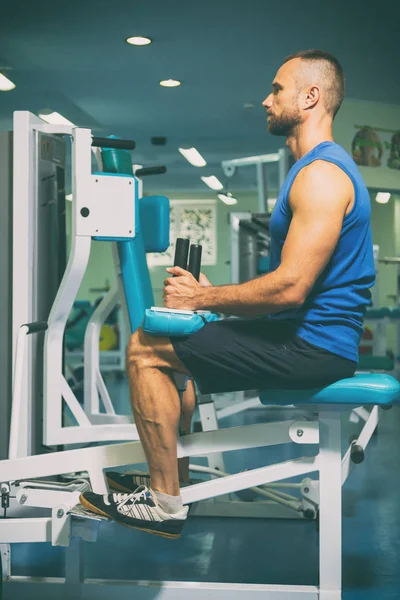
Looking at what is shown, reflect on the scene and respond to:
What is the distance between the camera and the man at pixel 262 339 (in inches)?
70.7

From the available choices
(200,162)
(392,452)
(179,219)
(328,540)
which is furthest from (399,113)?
(328,540)

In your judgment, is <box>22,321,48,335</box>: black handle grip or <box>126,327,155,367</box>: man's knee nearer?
<box>126,327,155,367</box>: man's knee

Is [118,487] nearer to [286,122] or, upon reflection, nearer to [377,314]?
[286,122]

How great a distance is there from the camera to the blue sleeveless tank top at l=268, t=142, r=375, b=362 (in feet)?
5.94

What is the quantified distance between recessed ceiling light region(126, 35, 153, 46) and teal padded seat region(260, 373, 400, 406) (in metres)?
4.79

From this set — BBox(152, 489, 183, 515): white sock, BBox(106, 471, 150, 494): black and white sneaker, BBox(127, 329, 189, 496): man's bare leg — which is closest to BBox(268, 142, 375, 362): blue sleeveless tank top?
BBox(127, 329, 189, 496): man's bare leg

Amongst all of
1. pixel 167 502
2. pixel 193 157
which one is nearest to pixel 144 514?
pixel 167 502

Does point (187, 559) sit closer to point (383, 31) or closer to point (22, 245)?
point (22, 245)

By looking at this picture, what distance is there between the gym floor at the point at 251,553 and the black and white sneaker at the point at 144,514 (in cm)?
45

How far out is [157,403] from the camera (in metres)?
1.83

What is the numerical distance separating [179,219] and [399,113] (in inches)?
248

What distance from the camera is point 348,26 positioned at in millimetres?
5785

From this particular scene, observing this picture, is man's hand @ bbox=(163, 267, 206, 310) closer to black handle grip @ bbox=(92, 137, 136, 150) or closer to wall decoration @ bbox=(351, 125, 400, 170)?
black handle grip @ bbox=(92, 137, 136, 150)

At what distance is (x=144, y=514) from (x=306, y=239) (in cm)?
80
